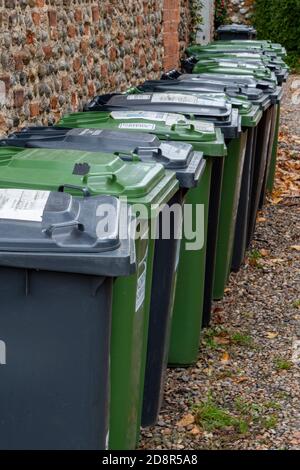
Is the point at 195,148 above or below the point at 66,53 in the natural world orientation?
below

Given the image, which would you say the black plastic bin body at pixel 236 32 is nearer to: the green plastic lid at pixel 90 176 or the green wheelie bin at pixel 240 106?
the green wheelie bin at pixel 240 106

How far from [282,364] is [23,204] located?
264 cm

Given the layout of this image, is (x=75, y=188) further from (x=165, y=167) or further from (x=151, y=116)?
(x=151, y=116)

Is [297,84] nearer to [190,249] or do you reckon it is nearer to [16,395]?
[190,249]

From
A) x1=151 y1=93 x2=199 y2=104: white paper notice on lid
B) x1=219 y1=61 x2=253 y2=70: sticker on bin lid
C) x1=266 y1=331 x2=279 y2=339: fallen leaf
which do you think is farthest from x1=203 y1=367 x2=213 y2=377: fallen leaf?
x1=219 y1=61 x2=253 y2=70: sticker on bin lid

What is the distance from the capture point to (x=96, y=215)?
330 cm

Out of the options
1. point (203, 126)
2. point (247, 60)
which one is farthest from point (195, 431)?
point (247, 60)

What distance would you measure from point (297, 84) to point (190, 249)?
14116mm

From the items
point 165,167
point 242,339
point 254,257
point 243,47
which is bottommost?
point 254,257

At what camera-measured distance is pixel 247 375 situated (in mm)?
5328

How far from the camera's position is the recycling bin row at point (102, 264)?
10.3ft

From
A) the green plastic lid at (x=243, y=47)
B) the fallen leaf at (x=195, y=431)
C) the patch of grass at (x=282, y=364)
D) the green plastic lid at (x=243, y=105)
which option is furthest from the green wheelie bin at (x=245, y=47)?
the fallen leaf at (x=195, y=431)

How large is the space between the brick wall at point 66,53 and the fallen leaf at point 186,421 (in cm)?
201

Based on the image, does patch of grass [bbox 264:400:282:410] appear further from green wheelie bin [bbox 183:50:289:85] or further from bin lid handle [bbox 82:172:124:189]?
green wheelie bin [bbox 183:50:289:85]
